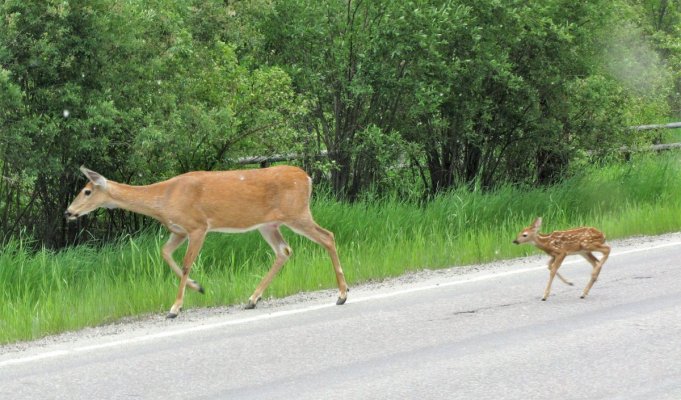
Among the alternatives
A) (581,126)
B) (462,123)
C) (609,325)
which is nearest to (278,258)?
(609,325)

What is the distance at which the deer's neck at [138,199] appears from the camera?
33.6 feet

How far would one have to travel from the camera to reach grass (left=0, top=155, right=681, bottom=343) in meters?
10.2

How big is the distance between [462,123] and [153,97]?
213 inches

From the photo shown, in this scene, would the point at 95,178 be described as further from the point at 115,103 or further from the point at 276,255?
the point at 115,103

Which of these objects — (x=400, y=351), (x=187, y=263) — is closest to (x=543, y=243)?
(x=400, y=351)

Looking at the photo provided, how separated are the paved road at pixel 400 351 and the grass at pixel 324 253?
71 cm

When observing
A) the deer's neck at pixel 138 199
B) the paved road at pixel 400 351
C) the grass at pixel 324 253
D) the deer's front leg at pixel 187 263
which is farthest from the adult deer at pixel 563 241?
the deer's neck at pixel 138 199

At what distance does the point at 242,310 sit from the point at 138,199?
1342 millimetres

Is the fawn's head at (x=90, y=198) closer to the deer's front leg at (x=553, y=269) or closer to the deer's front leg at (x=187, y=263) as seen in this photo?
the deer's front leg at (x=187, y=263)

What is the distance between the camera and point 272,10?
53.0 ft

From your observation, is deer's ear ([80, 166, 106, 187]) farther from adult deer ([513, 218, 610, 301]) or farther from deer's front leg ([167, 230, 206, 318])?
adult deer ([513, 218, 610, 301])

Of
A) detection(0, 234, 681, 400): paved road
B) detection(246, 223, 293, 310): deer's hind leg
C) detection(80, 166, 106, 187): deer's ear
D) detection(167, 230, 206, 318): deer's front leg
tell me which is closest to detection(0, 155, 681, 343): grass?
detection(246, 223, 293, 310): deer's hind leg

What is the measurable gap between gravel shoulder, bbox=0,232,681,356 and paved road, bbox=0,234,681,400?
0.04 meters

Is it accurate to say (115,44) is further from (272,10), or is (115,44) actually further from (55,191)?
(272,10)
